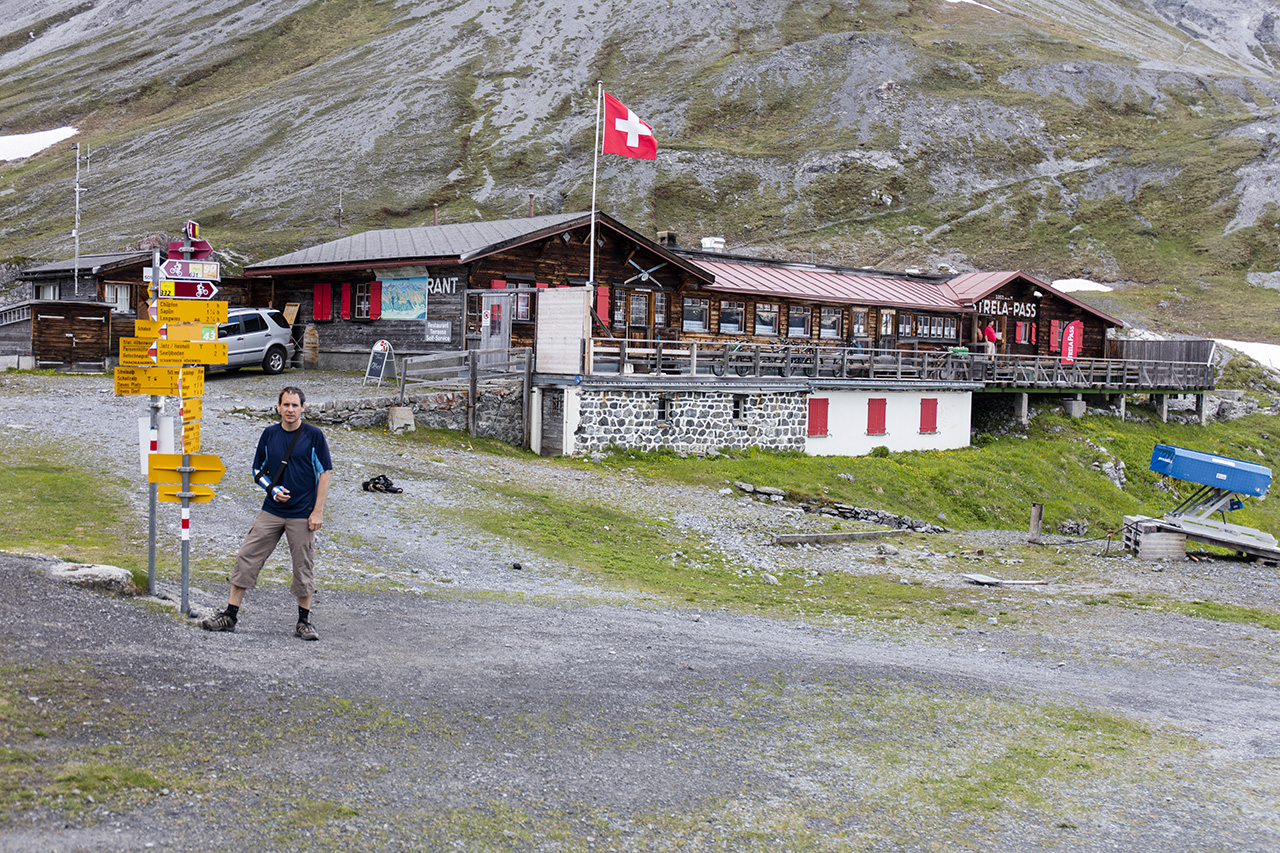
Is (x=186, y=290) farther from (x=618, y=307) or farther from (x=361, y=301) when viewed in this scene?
(x=361, y=301)

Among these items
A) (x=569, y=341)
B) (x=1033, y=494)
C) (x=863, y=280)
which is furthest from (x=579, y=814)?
(x=863, y=280)

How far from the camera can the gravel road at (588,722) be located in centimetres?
575

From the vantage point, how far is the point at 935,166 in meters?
99.8

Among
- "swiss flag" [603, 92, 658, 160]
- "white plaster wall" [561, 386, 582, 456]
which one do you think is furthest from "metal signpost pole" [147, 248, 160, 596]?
"swiss flag" [603, 92, 658, 160]

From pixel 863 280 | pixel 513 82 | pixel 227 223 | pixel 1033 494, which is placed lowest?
pixel 1033 494

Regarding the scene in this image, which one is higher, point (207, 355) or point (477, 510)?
point (207, 355)

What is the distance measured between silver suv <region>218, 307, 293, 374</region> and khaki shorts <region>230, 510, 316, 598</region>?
22.1 meters

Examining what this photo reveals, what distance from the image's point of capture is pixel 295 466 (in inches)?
334

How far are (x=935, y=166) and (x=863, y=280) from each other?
6347 centimetres

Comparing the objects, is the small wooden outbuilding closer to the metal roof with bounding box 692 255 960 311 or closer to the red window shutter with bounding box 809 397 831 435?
the metal roof with bounding box 692 255 960 311

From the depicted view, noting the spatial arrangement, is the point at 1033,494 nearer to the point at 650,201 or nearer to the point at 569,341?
the point at 569,341

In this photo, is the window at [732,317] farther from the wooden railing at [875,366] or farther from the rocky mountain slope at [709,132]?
the rocky mountain slope at [709,132]

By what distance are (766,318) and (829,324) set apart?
349 centimetres

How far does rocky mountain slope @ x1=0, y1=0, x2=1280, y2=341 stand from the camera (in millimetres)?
81875
